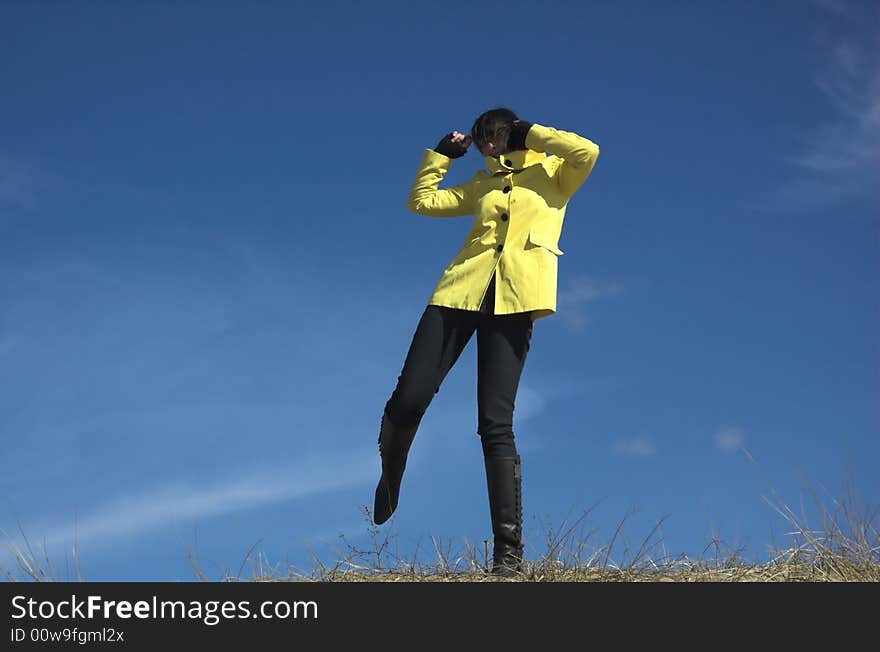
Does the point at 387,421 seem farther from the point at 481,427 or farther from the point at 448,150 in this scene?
the point at 448,150

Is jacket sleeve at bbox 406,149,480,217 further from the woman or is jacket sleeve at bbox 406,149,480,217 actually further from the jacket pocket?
the jacket pocket

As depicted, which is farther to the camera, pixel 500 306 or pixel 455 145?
pixel 455 145

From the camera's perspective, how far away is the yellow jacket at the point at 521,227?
520 centimetres

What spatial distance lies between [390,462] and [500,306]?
1.11m

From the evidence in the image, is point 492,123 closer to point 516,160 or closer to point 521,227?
point 516,160

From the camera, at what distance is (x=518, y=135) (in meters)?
5.45

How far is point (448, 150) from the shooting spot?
5.75 meters

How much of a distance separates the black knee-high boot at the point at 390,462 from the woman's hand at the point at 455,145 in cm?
165

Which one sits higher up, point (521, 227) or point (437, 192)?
point (437, 192)

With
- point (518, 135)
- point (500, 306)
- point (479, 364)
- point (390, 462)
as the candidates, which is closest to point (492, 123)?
point (518, 135)
